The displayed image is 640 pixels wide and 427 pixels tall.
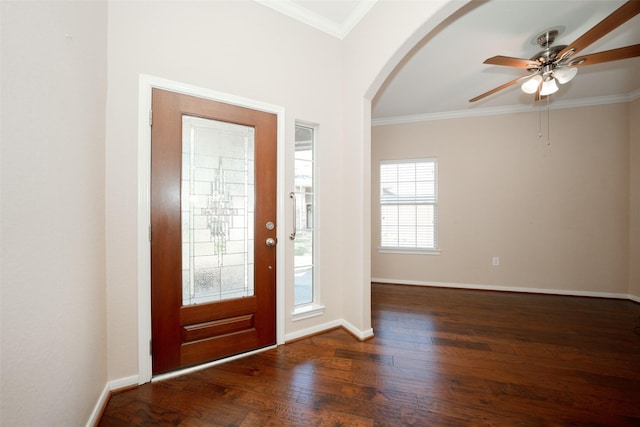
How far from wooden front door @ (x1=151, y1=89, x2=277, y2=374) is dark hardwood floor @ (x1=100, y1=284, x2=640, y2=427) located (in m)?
0.26

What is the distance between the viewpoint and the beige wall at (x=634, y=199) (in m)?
3.14

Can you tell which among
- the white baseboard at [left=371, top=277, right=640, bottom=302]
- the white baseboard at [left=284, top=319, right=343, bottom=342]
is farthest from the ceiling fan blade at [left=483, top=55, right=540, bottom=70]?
the white baseboard at [left=371, top=277, right=640, bottom=302]

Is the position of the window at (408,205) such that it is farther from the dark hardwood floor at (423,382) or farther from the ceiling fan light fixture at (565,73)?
the ceiling fan light fixture at (565,73)

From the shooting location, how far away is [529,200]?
358cm

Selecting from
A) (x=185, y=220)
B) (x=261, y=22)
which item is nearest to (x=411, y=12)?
(x=261, y=22)

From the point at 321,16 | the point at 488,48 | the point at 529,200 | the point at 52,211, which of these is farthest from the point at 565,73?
the point at 52,211

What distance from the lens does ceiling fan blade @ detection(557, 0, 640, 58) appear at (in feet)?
4.11

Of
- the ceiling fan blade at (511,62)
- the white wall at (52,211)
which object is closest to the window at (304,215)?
the white wall at (52,211)

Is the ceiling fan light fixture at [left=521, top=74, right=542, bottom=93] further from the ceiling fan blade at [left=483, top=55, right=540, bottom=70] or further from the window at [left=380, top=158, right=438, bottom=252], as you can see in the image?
the window at [left=380, top=158, right=438, bottom=252]

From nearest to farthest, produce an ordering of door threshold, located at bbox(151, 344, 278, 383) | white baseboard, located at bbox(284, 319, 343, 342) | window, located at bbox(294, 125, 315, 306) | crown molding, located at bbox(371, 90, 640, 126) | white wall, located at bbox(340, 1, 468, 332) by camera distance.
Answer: door threshold, located at bbox(151, 344, 278, 383)
white wall, located at bbox(340, 1, 468, 332)
white baseboard, located at bbox(284, 319, 343, 342)
window, located at bbox(294, 125, 315, 306)
crown molding, located at bbox(371, 90, 640, 126)

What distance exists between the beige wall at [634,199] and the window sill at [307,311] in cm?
441

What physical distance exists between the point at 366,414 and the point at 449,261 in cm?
314

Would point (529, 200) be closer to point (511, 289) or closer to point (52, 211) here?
point (511, 289)

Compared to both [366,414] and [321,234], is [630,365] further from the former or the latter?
[321,234]
